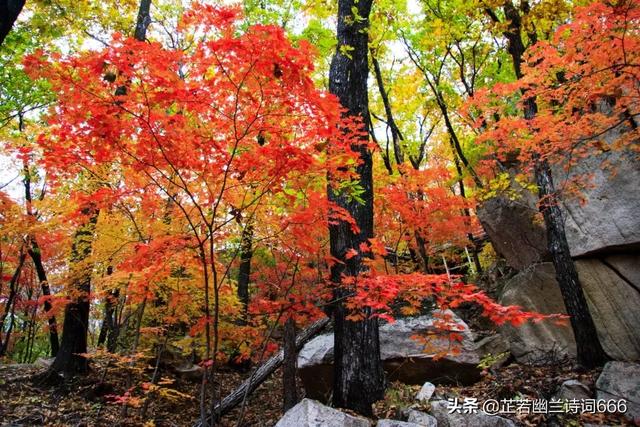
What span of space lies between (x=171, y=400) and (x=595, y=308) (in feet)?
30.4

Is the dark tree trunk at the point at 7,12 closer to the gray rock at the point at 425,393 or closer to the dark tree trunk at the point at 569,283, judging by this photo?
the gray rock at the point at 425,393

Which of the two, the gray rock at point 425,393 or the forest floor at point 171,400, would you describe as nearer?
the forest floor at point 171,400

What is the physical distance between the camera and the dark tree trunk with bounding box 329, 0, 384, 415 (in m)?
4.69

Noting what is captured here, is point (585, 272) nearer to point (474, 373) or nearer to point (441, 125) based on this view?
point (474, 373)

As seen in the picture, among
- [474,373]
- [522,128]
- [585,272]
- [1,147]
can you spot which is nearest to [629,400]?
[474,373]

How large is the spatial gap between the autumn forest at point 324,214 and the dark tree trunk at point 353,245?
32mm

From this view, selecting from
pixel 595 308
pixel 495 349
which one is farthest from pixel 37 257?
pixel 595 308

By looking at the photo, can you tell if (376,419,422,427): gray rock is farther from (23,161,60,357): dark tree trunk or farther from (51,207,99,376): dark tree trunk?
(23,161,60,357): dark tree trunk

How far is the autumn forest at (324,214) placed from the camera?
143 inches

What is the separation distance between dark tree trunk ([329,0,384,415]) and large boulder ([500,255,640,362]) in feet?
13.8

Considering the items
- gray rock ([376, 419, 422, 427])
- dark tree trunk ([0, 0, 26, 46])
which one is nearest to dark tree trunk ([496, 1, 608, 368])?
gray rock ([376, 419, 422, 427])

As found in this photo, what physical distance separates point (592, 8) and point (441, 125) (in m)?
9.64

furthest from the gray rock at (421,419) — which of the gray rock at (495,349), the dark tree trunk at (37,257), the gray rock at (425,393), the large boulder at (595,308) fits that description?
the dark tree trunk at (37,257)

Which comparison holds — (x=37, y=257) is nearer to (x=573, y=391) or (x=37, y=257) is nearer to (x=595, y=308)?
(x=573, y=391)
